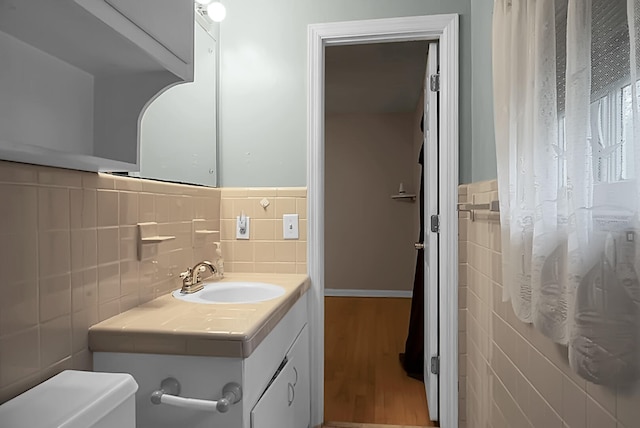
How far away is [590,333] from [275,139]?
1.72 metres

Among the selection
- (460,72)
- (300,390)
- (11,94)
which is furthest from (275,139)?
(11,94)

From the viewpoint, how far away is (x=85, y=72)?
107cm

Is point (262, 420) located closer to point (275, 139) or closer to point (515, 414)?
point (515, 414)

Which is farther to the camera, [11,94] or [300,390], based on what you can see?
[300,390]

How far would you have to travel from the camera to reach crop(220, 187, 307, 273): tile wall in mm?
2129

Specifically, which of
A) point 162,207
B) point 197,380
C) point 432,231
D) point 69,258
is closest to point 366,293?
point 432,231

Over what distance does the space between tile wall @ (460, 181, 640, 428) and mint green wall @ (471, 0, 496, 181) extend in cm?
10

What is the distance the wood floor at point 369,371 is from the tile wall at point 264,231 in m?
0.91

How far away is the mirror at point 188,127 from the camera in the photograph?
157 centimetres

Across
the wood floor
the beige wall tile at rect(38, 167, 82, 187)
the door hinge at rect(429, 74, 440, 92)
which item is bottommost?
the wood floor

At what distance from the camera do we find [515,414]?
1.33 m

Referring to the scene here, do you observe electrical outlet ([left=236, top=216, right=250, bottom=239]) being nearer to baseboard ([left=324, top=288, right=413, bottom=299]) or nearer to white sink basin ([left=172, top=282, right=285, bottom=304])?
white sink basin ([left=172, top=282, right=285, bottom=304])

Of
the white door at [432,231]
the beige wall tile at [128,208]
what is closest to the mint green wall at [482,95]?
the white door at [432,231]

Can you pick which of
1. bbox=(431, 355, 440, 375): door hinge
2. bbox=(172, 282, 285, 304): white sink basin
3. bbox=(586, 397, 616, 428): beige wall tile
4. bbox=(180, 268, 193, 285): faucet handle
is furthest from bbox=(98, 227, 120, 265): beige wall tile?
bbox=(431, 355, 440, 375): door hinge
